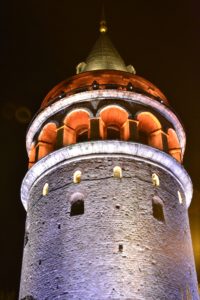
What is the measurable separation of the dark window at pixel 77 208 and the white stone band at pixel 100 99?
4.97m

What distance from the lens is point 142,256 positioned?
17562 millimetres

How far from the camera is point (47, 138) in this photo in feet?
75.6

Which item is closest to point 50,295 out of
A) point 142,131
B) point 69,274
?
point 69,274

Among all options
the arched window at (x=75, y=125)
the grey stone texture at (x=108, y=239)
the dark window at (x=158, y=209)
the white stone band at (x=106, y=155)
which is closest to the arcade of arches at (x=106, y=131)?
the arched window at (x=75, y=125)

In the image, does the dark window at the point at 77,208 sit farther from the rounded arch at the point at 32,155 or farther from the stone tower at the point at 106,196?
the rounded arch at the point at 32,155

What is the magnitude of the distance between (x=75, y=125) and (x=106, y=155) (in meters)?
2.95

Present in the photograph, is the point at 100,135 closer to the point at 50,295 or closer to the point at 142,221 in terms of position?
the point at 142,221

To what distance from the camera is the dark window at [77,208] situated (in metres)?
18.9

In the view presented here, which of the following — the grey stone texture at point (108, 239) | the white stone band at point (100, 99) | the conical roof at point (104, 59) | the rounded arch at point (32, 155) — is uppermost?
the conical roof at point (104, 59)

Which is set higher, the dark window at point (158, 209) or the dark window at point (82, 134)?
the dark window at point (82, 134)

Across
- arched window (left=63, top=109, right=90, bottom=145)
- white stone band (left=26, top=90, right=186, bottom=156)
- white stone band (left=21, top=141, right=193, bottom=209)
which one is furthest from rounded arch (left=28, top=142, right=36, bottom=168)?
arched window (left=63, top=109, right=90, bottom=145)

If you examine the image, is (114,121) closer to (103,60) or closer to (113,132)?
(113,132)

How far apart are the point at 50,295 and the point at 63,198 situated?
359 cm

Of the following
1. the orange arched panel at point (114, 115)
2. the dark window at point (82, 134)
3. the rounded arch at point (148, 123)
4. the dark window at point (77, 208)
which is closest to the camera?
the dark window at point (77, 208)
